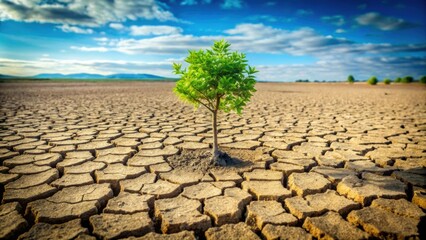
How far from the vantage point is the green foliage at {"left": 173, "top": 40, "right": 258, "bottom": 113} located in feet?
7.44

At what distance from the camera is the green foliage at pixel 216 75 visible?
2268 millimetres

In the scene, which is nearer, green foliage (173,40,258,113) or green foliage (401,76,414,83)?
green foliage (173,40,258,113)

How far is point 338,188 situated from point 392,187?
405 mm

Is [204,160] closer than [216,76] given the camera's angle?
No

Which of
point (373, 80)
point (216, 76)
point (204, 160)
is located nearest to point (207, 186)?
point (204, 160)

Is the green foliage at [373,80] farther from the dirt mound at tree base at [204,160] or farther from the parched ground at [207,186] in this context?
the dirt mound at tree base at [204,160]

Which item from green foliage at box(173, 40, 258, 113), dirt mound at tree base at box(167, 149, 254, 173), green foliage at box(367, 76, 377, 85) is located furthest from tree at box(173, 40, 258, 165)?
green foliage at box(367, 76, 377, 85)

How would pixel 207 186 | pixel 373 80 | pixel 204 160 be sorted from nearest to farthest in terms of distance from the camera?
pixel 207 186
pixel 204 160
pixel 373 80

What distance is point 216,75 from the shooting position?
231 cm

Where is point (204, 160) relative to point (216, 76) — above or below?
below

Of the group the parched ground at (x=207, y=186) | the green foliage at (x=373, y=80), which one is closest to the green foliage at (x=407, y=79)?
the green foliage at (x=373, y=80)

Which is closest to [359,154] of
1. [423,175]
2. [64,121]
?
[423,175]

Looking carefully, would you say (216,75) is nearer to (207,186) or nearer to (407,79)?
(207,186)

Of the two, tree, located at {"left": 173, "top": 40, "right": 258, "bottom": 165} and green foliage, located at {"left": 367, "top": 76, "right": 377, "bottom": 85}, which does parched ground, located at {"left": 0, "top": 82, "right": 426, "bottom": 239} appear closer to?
tree, located at {"left": 173, "top": 40, "right": 258, "bottom": 165}
